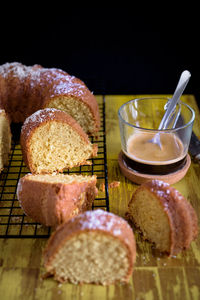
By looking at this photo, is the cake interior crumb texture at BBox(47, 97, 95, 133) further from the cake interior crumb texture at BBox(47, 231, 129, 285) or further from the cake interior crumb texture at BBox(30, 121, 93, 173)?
the cake interior crumb texture at BBox(47, 231, 129, 285)

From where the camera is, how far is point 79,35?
4820mm

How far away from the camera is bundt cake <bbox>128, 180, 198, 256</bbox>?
8.26 feet

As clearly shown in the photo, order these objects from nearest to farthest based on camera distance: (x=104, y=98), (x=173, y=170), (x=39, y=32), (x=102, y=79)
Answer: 1. (x=173, y=170)
2. (x=104, y=98)
3. (x=39, y=32)
4. (x=102, y=79)

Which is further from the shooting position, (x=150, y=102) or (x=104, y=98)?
(x=104, y=98)

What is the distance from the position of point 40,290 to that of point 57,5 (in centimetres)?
329

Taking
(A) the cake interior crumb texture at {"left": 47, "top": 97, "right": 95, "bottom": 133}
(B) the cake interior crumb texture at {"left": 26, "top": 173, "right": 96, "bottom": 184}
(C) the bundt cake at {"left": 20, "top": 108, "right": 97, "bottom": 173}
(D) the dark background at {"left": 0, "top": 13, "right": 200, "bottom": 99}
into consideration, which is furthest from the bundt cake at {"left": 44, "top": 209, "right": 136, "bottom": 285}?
(D) the dark background at {"left": 0, "top": 13, "right": 200, "bottom": 99}

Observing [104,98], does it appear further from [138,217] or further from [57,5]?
[138,217]

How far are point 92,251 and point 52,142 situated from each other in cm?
120

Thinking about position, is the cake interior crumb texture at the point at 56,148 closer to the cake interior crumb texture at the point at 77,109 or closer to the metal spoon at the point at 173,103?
the cake interior crumb texture at the point at 77,109

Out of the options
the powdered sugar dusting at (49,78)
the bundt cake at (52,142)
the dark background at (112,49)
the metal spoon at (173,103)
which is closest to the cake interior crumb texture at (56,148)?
the bundt cake at (52,142)

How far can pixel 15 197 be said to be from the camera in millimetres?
3051

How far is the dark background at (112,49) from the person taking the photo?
15.5 ft

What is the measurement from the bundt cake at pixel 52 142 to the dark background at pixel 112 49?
188cm

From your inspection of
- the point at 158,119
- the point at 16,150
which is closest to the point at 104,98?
the point at 158,119
